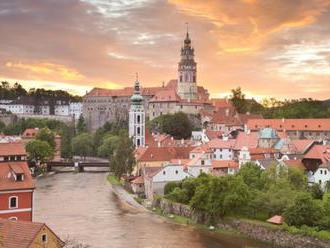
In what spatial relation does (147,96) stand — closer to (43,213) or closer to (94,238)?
(43,213)

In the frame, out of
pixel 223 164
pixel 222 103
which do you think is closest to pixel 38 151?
pixel 223 164

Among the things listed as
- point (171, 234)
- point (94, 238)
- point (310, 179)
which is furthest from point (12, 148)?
point (310, 179)

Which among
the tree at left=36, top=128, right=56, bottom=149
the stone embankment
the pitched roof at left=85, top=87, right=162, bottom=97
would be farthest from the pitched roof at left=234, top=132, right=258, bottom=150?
the pitched roof at left=85, top=87, right=162, bottom=97

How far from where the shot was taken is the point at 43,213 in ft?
135

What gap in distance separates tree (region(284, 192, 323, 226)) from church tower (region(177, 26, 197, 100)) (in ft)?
234

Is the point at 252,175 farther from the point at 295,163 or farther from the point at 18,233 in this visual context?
the point at 18,233

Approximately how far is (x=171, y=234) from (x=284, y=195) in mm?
7351

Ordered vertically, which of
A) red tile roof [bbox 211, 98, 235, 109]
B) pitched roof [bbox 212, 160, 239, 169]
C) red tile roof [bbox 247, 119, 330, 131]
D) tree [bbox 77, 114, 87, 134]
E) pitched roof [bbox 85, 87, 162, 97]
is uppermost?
pitched roof [bbox 85, 87, 162, 97]

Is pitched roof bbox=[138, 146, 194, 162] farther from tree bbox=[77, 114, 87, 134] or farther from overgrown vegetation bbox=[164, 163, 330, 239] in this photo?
tree bbox=[77, 114, 87, 134]

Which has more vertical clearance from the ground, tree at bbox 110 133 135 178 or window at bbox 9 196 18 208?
tree at bbox 110 133 135 178

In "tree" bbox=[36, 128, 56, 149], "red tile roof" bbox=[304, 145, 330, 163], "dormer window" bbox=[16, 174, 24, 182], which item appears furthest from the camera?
"tree" bbox=[36, 128, 56, 149]

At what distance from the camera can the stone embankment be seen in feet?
100

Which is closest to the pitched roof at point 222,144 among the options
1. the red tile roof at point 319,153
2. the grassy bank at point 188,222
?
the red tile roof at point 319,153

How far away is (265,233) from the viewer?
33.0 metres
